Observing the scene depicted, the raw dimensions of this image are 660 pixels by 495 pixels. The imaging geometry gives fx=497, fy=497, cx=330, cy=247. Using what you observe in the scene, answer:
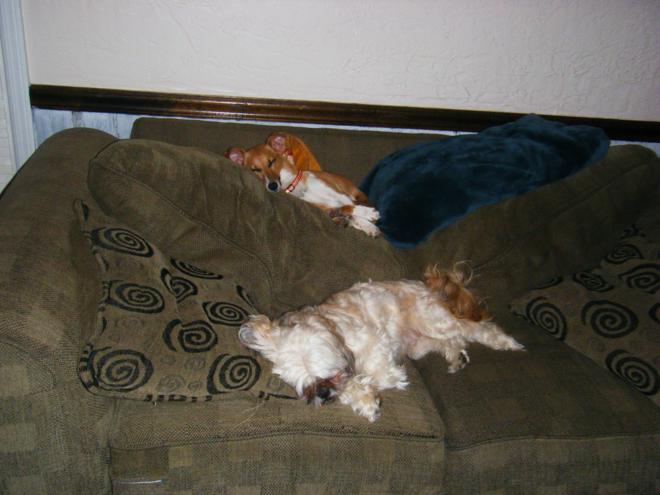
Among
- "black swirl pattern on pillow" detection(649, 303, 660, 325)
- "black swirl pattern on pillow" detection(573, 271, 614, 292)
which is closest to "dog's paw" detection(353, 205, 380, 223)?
"black swirl pattern on pillow" detection(573, 271, 614, 292)

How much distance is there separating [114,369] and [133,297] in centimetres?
27

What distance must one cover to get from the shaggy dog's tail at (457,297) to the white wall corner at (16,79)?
251 cm

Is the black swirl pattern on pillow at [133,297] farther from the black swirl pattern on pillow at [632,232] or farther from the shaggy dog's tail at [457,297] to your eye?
the black swirl pattern on pillow at [632,232]

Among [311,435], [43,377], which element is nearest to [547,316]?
[311,435]

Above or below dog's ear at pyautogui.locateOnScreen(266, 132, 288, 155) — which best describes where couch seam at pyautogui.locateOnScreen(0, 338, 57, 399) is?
below

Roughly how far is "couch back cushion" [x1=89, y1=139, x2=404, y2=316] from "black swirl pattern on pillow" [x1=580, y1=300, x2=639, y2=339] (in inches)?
33.6

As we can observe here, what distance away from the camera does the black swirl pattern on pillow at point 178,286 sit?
1.85 metres

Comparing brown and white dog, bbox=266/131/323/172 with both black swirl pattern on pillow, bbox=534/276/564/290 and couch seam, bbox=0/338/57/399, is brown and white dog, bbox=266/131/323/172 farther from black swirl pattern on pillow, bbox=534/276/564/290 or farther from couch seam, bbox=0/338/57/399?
couch seam, bbox=0/338/57/399

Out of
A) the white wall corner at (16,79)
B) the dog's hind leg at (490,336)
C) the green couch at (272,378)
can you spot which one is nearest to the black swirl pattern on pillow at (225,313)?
the green couch at (272,378)

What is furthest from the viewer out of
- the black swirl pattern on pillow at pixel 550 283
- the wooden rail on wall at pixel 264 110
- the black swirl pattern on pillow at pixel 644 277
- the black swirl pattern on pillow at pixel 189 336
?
the wooden rail on wall at pixel 264 110

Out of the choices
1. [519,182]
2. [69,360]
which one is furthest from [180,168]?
[519,182]

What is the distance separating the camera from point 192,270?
2.02 m

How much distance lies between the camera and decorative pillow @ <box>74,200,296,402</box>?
1.53 metres

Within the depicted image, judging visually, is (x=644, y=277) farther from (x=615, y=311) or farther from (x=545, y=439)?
(x=545, y=439)
